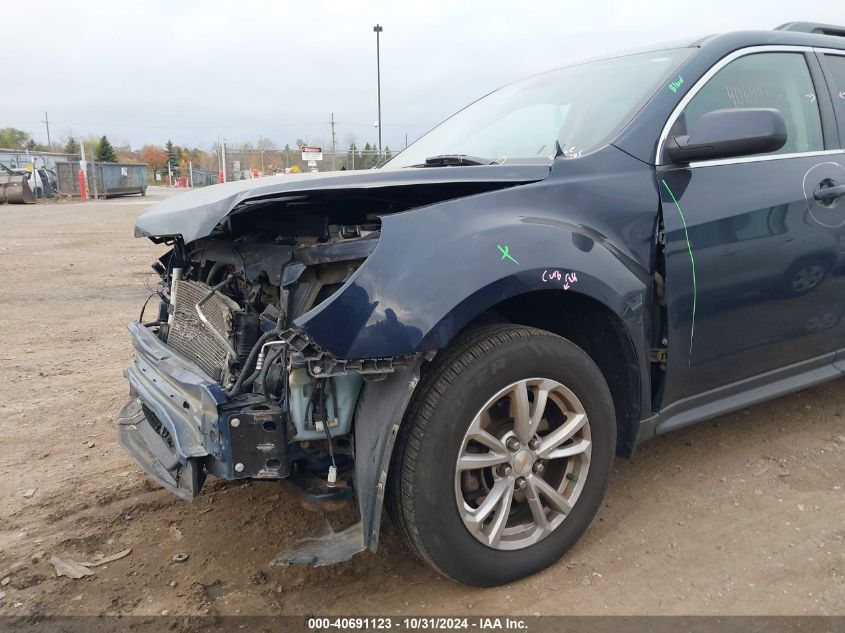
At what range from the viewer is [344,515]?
250 cm

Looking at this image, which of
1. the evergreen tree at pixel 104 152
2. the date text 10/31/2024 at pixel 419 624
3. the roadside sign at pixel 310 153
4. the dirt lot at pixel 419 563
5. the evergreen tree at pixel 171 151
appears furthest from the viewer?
the evergreen tree at pixel 171 151

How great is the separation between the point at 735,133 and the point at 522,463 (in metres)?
1.45

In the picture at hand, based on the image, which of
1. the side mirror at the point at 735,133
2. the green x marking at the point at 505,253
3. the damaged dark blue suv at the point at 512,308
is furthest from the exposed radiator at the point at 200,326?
the side mirror at the point at 735,133

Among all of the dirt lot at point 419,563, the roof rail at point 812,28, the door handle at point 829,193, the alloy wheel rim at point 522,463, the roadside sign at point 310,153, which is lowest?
the dirt lot at point 419,563

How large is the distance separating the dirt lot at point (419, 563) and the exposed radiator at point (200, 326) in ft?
2.55

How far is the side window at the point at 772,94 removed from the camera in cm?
275

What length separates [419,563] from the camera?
2568 mm

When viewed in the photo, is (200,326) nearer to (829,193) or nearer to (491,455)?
(491,455)

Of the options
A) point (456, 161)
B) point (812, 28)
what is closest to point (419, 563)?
point (456, 161)

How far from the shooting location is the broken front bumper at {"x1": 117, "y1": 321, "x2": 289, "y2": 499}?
6.84 ft

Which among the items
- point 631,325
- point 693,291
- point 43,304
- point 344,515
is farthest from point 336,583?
point 43,304

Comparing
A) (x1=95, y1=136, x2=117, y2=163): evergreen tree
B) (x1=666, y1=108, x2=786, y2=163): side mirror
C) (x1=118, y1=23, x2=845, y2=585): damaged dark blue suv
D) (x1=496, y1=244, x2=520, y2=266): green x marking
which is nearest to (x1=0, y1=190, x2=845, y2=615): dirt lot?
(x1=118, y1=23, x2=845, y2=585): damaged dark blue suv

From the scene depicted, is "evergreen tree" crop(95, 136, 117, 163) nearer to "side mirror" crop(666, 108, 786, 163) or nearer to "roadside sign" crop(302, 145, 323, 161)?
"roadside sign" crop(302, 145, 323, 161)

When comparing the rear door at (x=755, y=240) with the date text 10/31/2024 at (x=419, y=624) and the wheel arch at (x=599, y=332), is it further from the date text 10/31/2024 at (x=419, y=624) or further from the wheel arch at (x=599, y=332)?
the date text 10/31/2024 at (x=419, y=624)
